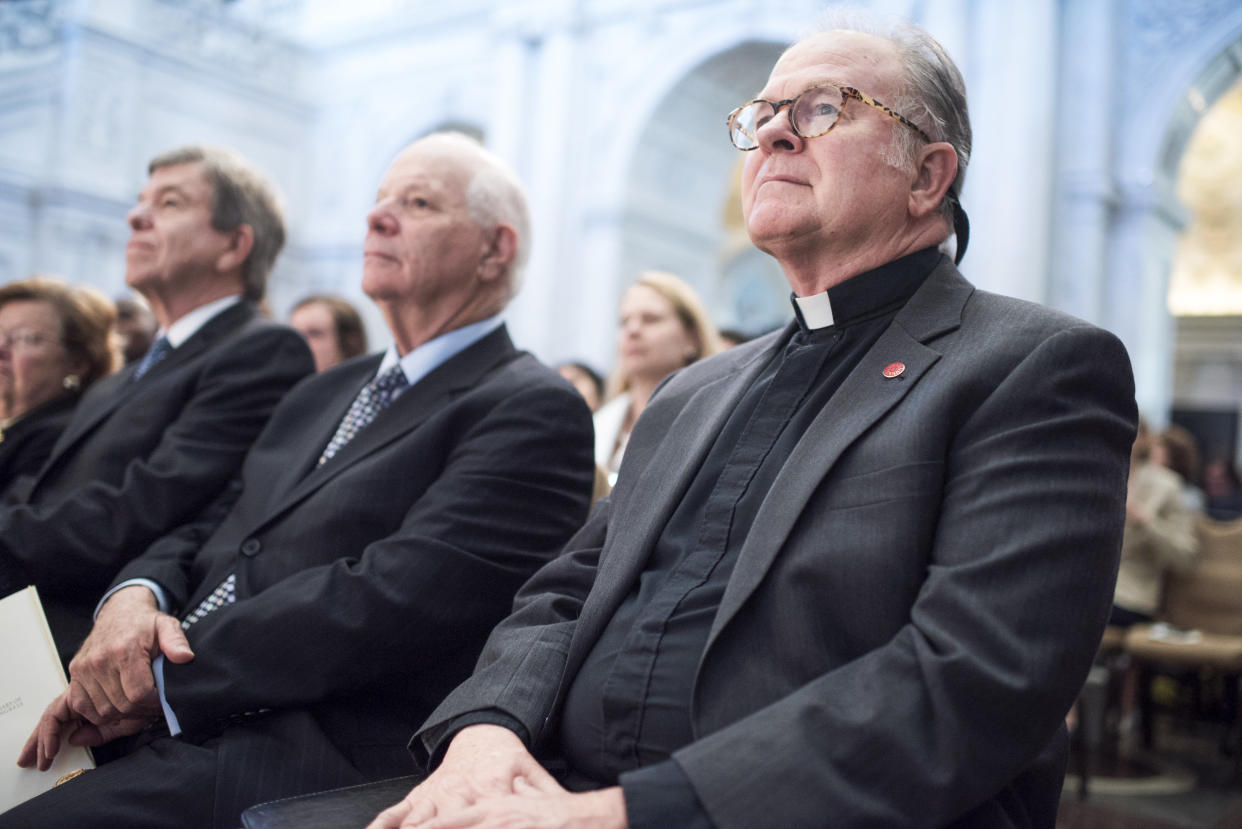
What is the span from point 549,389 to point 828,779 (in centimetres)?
109

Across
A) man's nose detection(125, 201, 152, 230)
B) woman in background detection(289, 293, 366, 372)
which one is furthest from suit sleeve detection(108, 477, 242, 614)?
woman in background detection(289, 293, 366, 372)

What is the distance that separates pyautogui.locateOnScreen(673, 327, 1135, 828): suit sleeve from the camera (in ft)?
3.64

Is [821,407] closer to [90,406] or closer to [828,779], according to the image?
[828,779]

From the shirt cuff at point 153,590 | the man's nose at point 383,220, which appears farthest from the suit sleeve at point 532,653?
the man's nose at point 383,220

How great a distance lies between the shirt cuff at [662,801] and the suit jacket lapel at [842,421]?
19 centimetres

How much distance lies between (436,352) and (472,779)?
1.16m

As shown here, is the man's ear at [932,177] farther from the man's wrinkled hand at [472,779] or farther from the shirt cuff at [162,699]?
the shirt cuff at [162,699]

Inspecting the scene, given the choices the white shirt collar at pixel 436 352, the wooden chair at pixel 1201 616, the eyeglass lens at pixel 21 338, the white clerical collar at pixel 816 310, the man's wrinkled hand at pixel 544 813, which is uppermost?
the white clerical collar at pixel 816 310

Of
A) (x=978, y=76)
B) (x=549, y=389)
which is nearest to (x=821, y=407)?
(x=549, y=389)

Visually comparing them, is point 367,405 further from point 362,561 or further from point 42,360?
point 42,360

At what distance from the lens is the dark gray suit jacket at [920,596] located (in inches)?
44.0

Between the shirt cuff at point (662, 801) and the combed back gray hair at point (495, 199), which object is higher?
the combed back gray hair at point (495, 199)

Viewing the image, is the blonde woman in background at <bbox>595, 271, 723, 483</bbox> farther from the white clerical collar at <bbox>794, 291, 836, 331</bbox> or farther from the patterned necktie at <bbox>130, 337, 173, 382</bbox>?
the white clerical collar at <bbox>794, 291, 836, 331</bbox>

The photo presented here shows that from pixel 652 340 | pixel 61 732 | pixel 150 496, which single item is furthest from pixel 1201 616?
pixel 61 732
